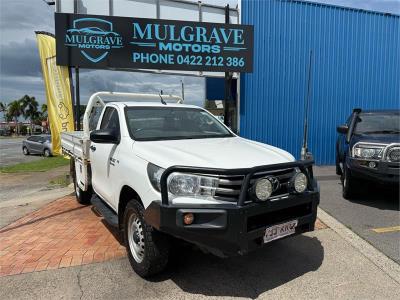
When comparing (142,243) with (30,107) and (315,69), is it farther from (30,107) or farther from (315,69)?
(30,107)

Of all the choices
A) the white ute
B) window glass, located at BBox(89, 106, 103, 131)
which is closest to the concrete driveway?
the white ute

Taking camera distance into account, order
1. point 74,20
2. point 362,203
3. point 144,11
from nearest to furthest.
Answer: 1. point 362,203
2. point 74,20
3. point 144,11

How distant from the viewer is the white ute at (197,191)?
3.29 metres

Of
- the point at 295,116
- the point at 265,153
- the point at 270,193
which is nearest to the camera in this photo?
the point at 270,193

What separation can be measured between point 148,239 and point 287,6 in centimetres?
991

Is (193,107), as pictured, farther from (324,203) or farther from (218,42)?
(218,42)

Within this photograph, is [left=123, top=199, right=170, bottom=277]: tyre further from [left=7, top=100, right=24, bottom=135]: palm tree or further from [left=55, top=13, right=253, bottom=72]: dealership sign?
[left=7, top=100, right=24, bottom=135]: palm tree

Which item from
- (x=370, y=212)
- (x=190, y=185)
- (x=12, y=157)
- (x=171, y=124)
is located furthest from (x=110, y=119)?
(x=12, y=157)

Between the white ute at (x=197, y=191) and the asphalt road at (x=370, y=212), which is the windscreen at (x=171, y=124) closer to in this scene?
the white ute at (x=197, y=191)

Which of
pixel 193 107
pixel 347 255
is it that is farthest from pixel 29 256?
pixel 347 255

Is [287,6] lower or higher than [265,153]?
higher

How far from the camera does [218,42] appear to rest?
10.1 metres

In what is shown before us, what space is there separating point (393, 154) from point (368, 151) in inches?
15.5

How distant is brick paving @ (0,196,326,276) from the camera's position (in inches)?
177
